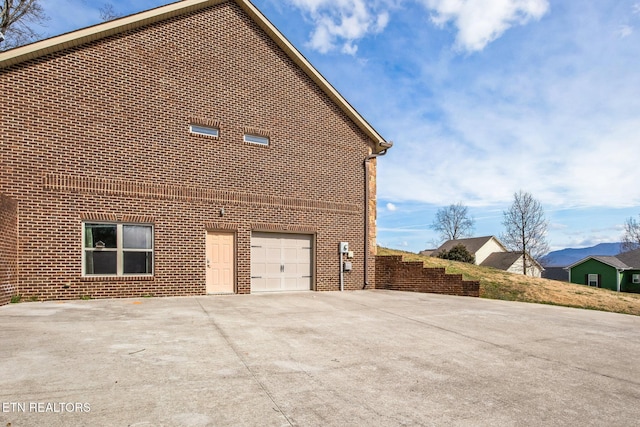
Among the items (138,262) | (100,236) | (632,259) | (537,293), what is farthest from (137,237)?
(632,259)

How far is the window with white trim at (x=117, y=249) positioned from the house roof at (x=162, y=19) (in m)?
4.66

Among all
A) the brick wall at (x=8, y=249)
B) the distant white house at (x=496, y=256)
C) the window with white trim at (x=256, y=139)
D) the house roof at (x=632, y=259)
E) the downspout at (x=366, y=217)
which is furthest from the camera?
the distant white house at (x=496, y=256)

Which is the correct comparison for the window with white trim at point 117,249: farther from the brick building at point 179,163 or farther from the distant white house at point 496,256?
the distant white house at point 496,256

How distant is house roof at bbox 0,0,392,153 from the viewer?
32.7 ft

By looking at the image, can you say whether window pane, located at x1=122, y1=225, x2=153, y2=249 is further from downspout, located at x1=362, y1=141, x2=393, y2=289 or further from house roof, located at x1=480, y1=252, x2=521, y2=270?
house roof, located at x1=480, y1=252, x2=521, y2=270

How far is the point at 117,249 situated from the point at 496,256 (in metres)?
49.3

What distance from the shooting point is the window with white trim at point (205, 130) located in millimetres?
12087

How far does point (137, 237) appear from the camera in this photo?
11117 mm

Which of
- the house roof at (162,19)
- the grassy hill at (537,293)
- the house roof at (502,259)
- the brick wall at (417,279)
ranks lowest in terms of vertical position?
the house roof at (502,259)

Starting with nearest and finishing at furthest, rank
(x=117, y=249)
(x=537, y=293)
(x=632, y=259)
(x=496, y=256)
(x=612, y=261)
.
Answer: (x=117, y=249), (x=537, y=293), (x=612, y=261), (x=632, y=259), (x=496, y=256)

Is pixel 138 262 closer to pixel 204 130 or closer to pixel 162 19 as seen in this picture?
pixel 204 130

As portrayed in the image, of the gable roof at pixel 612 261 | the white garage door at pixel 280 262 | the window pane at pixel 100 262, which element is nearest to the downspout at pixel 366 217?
the white garage door at pixel 280 262

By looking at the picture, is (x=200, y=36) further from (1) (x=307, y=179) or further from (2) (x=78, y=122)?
(1) (x=307, y=179)

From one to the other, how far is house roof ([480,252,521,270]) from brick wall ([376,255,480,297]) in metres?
34.8
